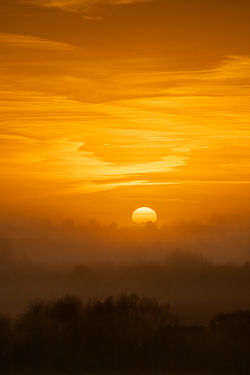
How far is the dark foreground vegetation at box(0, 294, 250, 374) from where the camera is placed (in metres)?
84.4

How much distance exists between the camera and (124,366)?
8475cm

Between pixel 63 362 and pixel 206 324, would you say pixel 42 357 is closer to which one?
pixel 63 362

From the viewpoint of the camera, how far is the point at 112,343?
87500 mm

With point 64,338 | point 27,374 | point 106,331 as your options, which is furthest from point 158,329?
point 27,374

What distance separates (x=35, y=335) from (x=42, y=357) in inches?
151

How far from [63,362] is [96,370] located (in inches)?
171

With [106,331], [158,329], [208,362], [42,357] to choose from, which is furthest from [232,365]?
[42,357]

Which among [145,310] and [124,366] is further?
[145,310]

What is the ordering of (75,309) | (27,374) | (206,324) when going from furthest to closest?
(206,324)
(75,309)
(27,374)

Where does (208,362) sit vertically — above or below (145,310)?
below

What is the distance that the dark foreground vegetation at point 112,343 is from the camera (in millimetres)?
84438

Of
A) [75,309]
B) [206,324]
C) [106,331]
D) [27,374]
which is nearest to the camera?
[27,374]

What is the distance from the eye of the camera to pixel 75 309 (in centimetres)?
9869

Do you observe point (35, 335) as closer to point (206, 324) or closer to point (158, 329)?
point (158, 329)
